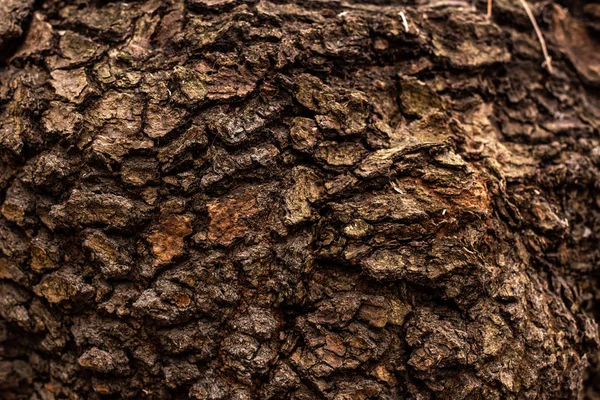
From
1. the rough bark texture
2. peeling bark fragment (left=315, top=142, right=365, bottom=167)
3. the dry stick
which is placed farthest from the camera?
the dry stick

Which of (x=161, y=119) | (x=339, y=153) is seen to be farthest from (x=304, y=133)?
(x=161, y=119)

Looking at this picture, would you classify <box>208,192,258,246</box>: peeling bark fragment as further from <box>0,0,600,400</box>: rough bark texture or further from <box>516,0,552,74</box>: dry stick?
<box>516,0,552,74</box>: dry stick

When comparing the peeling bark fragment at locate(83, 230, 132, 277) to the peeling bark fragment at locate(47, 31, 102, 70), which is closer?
the peeling bark fragment at locate(83, 230, 132, 277)

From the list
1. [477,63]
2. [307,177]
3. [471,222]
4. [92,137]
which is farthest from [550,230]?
[92,137]

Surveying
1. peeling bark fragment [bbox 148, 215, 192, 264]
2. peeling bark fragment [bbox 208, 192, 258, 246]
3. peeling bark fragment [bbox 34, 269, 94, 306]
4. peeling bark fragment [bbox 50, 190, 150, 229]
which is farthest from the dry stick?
peeling bark fragment [bbox 34, 269, 94, 306]

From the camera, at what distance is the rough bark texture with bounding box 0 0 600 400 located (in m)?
1.94

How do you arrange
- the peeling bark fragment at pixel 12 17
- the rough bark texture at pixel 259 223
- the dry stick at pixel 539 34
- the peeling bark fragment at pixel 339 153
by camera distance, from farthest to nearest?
the dry stick at pixel 539 34 → the peeling bark fragment at pixel 12 17 → the peeling bark fragment at pixel 339 153 → the rough bark texture at pixel 259 223

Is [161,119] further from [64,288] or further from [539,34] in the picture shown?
[539,34]

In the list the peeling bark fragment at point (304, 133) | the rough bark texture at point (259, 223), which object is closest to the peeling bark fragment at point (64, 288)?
the rough bark texture at point (259, 223)

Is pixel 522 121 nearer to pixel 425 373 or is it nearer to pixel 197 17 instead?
pixel 425 373

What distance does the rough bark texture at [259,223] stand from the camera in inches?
76.4

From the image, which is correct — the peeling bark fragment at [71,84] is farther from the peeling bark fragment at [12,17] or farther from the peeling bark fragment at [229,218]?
the peeling bark fragment at [229,218]

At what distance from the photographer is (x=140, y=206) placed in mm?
2021

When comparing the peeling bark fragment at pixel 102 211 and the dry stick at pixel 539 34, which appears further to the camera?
the dry stick at pixel 539 34
